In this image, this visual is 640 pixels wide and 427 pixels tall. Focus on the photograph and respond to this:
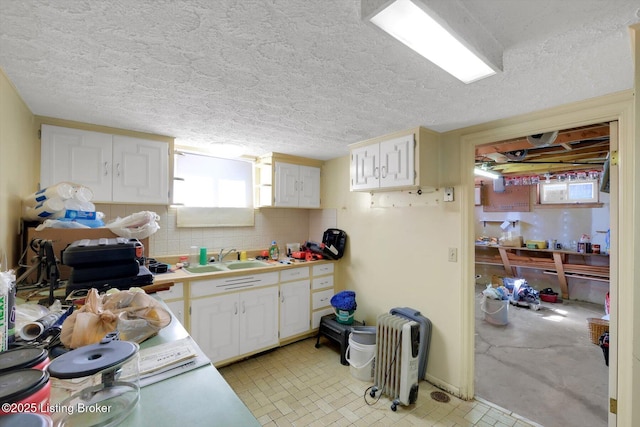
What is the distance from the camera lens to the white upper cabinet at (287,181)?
3246 mm

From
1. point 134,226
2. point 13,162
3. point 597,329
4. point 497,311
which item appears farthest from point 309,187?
point 597,329

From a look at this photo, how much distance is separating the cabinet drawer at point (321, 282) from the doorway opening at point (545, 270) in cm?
175

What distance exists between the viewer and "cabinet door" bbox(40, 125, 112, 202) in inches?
82.4

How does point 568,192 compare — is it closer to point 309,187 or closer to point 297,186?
point 309,187

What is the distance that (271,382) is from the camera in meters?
2.45

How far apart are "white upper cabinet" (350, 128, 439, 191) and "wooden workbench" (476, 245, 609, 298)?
426 cm

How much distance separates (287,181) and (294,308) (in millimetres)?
1503

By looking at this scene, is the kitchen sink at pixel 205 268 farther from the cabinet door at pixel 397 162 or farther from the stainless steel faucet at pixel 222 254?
the cabinet door at pixel 397 162

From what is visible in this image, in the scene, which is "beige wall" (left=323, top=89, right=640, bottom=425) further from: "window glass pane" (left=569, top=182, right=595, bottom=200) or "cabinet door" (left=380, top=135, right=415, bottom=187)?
"window glass pane" (left=569, top=182, right=595, bottom=200)

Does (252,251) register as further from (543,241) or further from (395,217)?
(543,241)

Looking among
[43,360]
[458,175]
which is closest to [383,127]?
[458,175]

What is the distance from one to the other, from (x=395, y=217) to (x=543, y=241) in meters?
4.32

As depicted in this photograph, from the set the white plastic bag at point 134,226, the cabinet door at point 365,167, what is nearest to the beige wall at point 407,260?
the cabinet door at point 365,167

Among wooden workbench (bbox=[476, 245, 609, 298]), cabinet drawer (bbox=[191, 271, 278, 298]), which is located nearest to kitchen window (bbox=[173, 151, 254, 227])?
cabinet drawer (bbox=[191, 271, 278, 298])
